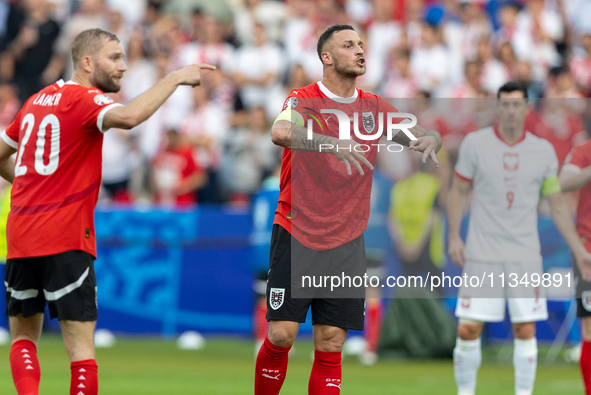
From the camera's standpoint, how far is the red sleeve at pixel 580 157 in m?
7.35

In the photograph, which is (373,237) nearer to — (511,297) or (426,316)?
(511,297)

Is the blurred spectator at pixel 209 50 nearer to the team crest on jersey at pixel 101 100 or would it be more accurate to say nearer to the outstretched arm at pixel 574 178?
the outstretched arm at pixel 574 178

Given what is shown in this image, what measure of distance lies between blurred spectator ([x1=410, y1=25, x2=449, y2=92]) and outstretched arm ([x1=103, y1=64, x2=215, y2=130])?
8.87 meters

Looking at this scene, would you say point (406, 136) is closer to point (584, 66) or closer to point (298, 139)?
point (298, 139)

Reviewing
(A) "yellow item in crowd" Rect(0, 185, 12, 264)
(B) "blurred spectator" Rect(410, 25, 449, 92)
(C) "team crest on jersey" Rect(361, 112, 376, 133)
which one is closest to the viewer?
(C) "team crest on jersey" Rect(361, 112, 376, 133)

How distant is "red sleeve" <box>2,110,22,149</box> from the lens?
6.04 m

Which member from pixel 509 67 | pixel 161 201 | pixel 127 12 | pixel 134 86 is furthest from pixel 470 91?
pixel 127 12

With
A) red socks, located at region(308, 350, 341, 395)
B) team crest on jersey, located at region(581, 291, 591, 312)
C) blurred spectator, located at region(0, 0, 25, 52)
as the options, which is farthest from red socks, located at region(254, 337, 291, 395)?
blurred spectator, located at region(0, 0, 25, 52)

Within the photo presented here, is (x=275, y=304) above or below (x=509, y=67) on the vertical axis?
below

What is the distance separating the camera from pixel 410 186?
9.09 meters

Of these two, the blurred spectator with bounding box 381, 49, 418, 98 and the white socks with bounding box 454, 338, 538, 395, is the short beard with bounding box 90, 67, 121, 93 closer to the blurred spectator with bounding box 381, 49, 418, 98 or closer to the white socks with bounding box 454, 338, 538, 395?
the white socks with bounding box 454, 338, 538, 395

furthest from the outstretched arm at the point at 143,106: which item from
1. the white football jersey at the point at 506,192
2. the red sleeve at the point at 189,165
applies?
the red sleeve at the point at 189,165

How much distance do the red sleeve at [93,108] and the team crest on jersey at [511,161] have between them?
3470 millimetres

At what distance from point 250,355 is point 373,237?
11.5 ft
